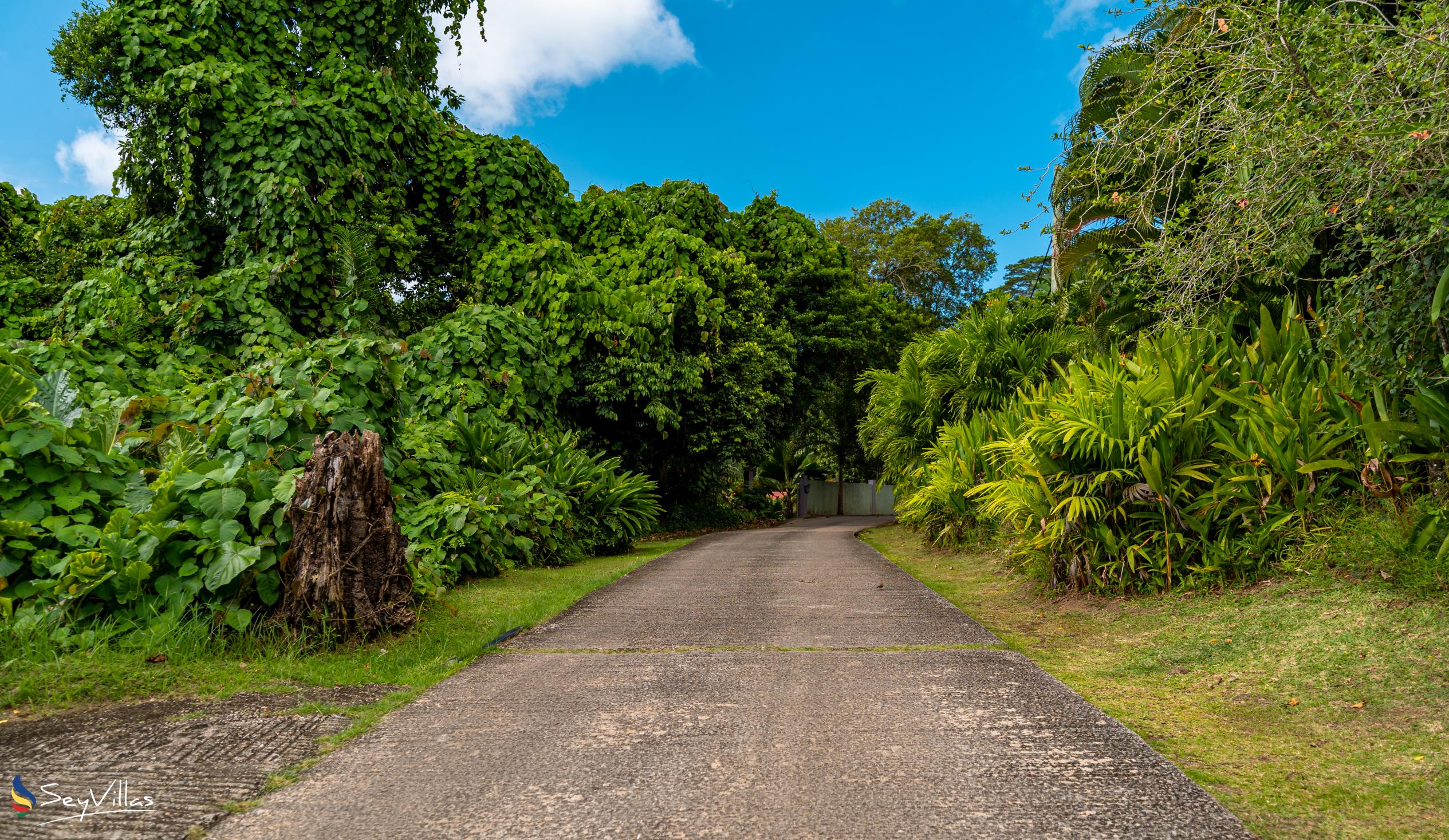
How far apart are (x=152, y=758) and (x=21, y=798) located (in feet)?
1.34

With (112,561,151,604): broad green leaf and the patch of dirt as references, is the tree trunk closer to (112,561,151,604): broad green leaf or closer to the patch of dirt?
(112,561,151,604): broad green leaf

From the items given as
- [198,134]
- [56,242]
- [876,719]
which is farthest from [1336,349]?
[56,242]

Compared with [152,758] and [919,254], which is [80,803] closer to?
[152,758]

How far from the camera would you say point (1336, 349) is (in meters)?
5.36

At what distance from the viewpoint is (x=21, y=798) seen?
103 inches

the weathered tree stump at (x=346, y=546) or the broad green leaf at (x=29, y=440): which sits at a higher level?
the broad green leaf at (x=29, y=440)

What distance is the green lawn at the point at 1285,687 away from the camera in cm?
268

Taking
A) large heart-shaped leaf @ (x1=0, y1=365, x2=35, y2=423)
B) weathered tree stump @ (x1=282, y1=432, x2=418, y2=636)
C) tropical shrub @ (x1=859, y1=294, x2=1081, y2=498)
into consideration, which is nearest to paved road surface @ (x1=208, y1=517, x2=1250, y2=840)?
weathered tree stump @ (x1=282, y1=432, x2=418, y2=636)

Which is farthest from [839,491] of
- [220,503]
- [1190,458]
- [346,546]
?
[220,503]

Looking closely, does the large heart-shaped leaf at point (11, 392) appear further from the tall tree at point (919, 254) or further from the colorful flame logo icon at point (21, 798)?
the tall tree at point (919, 254)

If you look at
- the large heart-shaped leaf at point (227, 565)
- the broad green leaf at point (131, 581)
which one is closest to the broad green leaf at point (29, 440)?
the broad green leaf at point (131, 581)

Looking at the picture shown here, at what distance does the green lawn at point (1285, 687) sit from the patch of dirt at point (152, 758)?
334 cm

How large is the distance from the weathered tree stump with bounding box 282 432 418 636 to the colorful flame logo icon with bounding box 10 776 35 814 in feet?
6.10

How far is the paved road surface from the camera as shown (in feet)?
8.27
